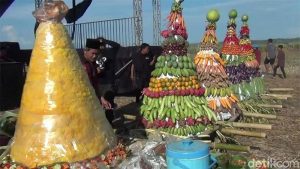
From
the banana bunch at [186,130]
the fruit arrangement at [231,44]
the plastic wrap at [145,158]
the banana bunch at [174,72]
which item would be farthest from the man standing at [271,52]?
the plastic wrap at [145,158]

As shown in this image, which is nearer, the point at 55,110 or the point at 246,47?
the point at 55,110

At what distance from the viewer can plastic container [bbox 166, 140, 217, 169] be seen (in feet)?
11.5

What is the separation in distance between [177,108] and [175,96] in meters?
0.20

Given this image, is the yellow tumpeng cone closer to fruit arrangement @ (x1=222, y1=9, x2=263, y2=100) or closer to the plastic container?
the plastic container

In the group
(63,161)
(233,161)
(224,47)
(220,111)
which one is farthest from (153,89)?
(224,47)

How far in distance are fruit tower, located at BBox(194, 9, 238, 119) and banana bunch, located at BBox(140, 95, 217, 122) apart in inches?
67.0

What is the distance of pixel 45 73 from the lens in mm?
3787

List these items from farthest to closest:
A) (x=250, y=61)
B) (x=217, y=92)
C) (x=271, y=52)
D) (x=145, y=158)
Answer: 1. (x=271, y=52)
2. (x=250, y=61)
3. (x=217, y=92)
4. (x=145, y=158)

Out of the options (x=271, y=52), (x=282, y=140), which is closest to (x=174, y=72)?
(x=282, y=140)

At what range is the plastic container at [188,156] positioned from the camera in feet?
11.5

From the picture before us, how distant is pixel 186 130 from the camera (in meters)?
6.54

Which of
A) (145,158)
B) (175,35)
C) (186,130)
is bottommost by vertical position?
(186,130)

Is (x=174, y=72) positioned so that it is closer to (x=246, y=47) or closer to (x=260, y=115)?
(x=260, y=115)

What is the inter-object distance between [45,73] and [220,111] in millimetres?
5301
